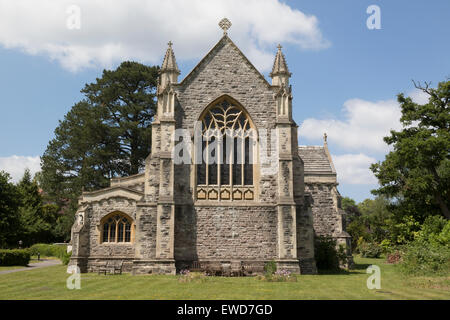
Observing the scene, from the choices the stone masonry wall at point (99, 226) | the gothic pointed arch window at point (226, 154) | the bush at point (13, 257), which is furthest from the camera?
the bush at point (13, 257)

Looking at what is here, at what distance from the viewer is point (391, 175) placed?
28.8 metres

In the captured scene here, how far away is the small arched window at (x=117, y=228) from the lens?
82.1ft

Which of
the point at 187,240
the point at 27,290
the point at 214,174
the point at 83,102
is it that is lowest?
the point at 27,290

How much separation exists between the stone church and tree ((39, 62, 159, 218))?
18148 millimetres

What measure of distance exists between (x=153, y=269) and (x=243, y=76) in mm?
11548

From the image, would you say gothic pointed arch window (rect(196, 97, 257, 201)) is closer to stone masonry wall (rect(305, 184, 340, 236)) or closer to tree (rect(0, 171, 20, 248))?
stone masonry wall (rect(305, 184, 340, 236))

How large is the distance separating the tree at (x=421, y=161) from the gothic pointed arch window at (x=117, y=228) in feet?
57.6

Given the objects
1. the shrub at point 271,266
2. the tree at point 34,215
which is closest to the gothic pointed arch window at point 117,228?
the shrub at point 271,266

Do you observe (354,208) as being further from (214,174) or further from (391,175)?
(214,174)

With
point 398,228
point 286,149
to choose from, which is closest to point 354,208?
point 398,228

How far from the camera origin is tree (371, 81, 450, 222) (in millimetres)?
26641

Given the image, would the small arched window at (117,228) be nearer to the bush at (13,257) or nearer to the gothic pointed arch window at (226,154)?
the gothic pointed arch window at (226,154)

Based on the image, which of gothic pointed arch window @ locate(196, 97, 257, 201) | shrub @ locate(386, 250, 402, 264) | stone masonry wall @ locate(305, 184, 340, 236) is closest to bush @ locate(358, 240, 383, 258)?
shrub @ locate(386, 250, 402, 264)

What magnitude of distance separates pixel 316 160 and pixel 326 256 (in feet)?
26.5
